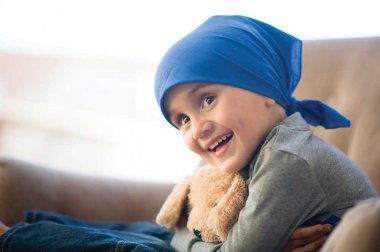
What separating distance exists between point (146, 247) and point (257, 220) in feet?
0.66

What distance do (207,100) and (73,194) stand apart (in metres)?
0.56

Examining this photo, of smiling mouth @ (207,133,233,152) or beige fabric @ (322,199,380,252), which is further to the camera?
smiling mouth @ (207,133,233,152)

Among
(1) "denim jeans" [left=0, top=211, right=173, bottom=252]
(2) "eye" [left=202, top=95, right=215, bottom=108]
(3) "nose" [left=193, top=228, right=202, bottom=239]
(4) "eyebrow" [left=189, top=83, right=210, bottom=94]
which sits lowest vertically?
(1) "denim jeans" [left=0, top=211, right=173, bottom=252]

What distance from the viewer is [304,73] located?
1140mm

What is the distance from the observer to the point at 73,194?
1.15 meters

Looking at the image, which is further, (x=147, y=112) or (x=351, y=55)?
(x=147, y=112)

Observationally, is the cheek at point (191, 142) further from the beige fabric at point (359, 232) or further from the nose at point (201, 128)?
the beige fabric at point (359, 232)

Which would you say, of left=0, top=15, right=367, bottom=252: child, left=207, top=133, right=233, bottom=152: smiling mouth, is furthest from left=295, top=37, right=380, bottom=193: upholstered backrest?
left=207, top=133, right=233, bottom=152: smiling mouth

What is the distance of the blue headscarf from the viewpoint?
29.1 inches

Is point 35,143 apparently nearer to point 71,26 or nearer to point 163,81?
point 71,26

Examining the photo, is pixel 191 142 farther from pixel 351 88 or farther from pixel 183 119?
pixel 351 88

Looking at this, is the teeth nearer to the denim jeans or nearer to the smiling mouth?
the smiling mouth

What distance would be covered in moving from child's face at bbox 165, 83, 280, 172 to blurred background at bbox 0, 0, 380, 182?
2.76 feet

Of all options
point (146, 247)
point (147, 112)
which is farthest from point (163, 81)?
point (147, 112)
